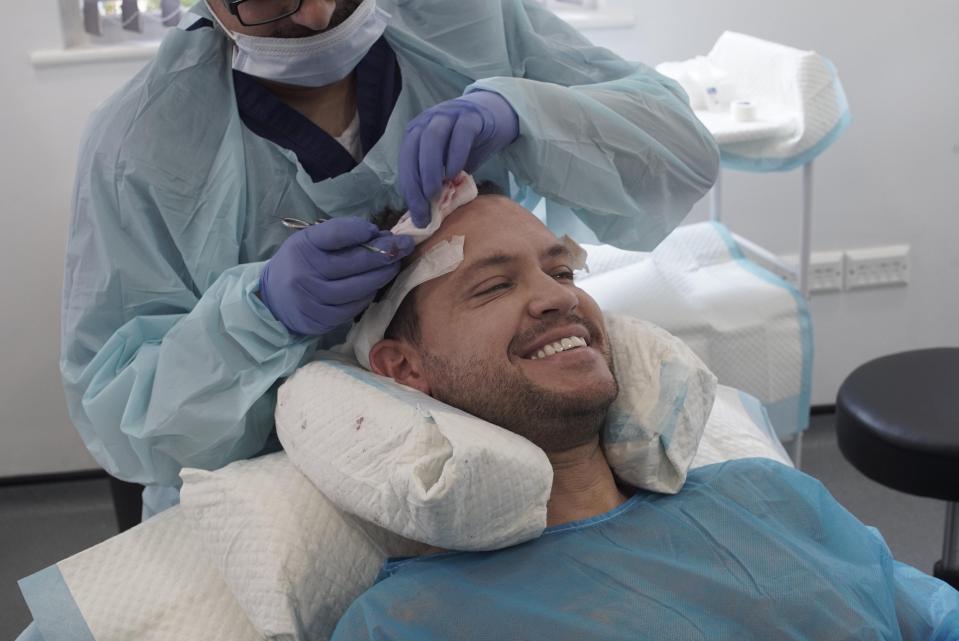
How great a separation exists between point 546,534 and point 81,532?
1.90m

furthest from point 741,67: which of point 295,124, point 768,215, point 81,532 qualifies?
point 81,532

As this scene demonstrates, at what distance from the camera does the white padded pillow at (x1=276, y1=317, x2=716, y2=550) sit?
107 centimetres

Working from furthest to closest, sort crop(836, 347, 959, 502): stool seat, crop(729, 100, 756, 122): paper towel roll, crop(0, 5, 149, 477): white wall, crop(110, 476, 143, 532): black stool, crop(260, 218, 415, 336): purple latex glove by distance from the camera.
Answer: crop(0, 5, 149, 477): white wall < crop(729, 100, 756, 122): paper towel roll < crop(110, 476, 143, 532): black stool < crop(836, 347, 959, 502): stool seat < crop(260, 218, 415, 336): purple latex glove

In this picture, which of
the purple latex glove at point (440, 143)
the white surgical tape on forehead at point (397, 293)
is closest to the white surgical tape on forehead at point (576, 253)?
the white surgical tape on forehead at point (397, 293)

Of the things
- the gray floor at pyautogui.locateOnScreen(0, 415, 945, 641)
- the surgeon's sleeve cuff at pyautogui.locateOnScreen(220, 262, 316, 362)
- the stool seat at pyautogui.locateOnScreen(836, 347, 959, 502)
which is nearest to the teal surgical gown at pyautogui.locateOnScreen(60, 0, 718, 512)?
the surgeon's sleeve cuff at pyautogui.locateOnScreen(220, 262, 316, 362)

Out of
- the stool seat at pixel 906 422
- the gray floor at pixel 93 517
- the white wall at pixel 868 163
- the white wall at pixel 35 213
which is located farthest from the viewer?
the white wall at pixel 868 163

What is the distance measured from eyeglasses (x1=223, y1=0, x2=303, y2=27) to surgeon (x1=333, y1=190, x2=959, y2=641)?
1.05ft

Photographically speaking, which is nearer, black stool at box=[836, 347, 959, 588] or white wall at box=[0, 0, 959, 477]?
black stool at box=[836, 347, 959, 588]

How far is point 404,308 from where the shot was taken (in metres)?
1.33

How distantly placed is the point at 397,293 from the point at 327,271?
0.15 metres

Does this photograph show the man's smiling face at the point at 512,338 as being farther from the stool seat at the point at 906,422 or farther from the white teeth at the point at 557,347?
the stool seat at the point at 906,422

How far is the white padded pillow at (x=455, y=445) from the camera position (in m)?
1.07

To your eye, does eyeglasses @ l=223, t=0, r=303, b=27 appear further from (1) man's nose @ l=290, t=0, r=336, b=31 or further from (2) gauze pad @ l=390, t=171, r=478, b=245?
(2) gauze pad @ l=390, t=171, r=478, b=245

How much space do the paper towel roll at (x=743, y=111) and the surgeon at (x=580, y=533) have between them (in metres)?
0.96
